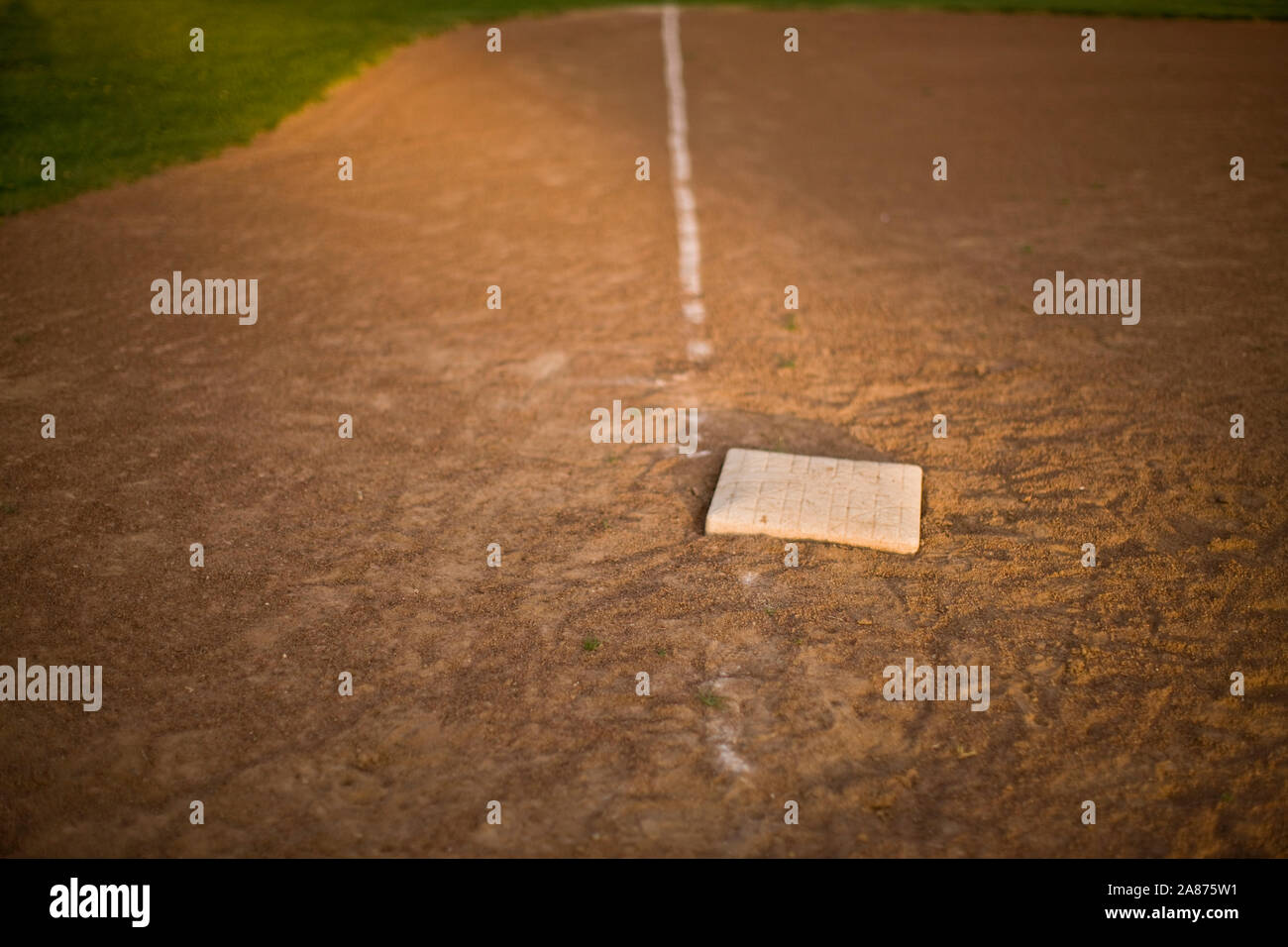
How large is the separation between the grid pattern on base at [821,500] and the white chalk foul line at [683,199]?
189 cm

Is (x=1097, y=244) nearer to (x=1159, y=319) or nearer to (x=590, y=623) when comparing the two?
(x=1159, y=319)

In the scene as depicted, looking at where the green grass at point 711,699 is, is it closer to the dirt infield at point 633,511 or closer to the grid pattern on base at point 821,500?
the dirt infield at point 633,511

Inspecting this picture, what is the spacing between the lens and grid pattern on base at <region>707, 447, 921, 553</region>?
5375 mm

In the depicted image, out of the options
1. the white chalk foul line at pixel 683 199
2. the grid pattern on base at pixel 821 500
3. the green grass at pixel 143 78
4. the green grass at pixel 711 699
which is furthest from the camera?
the green grass at pixel 143 78

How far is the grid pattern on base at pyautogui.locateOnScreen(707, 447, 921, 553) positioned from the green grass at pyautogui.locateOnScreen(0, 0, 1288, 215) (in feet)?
28.2

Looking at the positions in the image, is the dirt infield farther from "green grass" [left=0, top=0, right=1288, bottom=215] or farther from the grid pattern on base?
"green grass" [left=0, top=0, right=1288, bottom=215]

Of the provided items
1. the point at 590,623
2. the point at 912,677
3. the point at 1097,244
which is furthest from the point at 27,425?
the point at 1097,244

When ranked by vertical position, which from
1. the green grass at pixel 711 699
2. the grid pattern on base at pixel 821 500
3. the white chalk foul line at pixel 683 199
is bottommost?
the green grass at pixel 711 699

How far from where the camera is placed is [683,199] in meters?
10.5

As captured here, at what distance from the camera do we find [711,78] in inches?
596

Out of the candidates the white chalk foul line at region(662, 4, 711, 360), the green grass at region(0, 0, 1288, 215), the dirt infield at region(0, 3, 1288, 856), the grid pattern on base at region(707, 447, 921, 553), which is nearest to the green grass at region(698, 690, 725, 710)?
the dirt infield at region(0, 3, 1288, 856)

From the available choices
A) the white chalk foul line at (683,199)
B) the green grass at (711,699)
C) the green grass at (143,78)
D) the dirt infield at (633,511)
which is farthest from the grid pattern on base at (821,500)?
the green grass at (143,78)

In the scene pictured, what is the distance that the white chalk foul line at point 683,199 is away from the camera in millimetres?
8200

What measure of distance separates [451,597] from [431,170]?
7687mm
